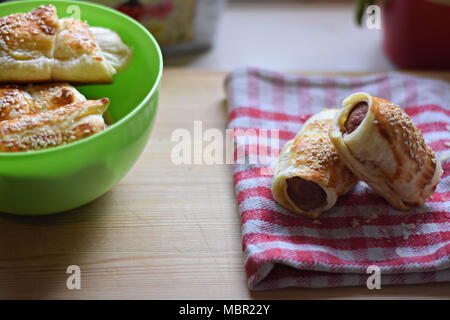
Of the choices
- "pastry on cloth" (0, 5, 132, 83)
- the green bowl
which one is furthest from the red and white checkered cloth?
"pastry on cloth" (0, 5, 132, 83)

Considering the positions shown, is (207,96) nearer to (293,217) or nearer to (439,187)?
(293,217)

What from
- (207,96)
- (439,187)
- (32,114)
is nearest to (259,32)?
(207,96)

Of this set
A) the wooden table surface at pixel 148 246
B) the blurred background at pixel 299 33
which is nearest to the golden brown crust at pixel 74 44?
the wooden table surface at pixel 148 246

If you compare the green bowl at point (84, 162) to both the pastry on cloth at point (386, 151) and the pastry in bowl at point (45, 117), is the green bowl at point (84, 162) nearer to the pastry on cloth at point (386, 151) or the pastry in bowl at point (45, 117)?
the pastry in bowl at point (45, 117)

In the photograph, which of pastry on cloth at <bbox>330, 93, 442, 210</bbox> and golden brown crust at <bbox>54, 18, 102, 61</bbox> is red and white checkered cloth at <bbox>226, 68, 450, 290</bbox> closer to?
A: pastry on cloth at <bbox>330, 93, 442, 210</bbox>

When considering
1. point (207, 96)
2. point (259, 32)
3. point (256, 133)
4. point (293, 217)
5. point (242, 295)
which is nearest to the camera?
point (242, 295)

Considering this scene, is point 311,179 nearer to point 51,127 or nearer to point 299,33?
point 51,127
